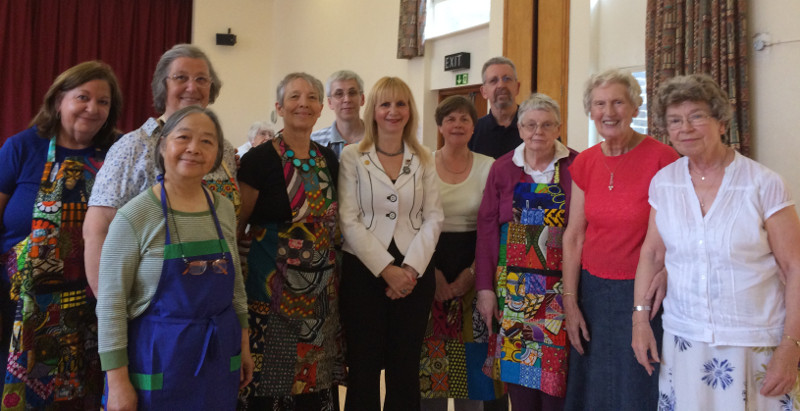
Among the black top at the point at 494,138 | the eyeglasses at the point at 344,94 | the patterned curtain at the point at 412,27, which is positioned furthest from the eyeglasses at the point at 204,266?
the patterned curtain at the point at 412,27

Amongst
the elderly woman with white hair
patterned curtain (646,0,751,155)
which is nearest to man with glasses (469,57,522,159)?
patterned curtain (646,0,751,155)

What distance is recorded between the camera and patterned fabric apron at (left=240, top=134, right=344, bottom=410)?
2324 millimetres

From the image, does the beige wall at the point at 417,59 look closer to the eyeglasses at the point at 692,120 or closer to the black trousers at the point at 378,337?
the eyeglasses at the point at 692,120

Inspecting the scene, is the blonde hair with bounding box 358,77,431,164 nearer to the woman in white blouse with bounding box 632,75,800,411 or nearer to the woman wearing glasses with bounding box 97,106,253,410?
the woman wearing glasses with bounding box 97,106,253,410

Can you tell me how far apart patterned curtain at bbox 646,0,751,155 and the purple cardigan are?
72.6 inches

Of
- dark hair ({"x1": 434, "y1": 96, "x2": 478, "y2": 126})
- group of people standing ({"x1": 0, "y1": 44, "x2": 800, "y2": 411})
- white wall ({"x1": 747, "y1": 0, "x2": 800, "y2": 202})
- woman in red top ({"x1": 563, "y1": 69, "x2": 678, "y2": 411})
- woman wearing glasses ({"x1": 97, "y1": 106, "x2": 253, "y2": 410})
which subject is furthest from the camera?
white wall ({"x1": 747, "y1": 0, "x2": 800, "y2": 202})

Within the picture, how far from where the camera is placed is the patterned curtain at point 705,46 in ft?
13.6

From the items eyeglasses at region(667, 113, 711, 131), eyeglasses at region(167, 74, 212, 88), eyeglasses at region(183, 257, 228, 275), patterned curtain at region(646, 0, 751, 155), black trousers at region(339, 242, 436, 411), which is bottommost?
black trousers at region(339, 242, 436, 411)

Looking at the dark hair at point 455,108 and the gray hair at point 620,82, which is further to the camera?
the dark hair at point 455,108

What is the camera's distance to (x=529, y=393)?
2.50m

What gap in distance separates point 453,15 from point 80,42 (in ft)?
19.5

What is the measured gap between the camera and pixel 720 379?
71.7 inches

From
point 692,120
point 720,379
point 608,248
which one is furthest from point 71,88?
point 720,379

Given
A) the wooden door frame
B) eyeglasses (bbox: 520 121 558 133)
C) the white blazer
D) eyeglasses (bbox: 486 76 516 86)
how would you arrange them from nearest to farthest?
the white blazer
eyeglasses (bbox: 520 121 558 133)
eyeglasses (bbox: 486 76 516 86)
the wooden door frame
